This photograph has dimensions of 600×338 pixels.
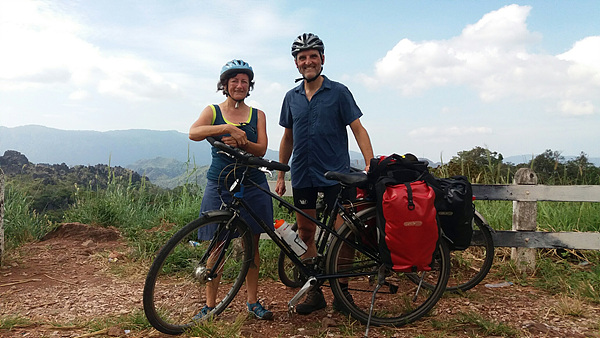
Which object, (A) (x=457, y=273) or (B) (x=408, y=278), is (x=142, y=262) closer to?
(B) (x=408, y=278)

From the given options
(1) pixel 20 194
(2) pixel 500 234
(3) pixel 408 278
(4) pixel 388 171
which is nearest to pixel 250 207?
(4) pixel 388 171

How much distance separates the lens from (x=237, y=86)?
3400mm

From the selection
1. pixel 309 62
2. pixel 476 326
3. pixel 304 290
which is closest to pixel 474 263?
pixel 476 326

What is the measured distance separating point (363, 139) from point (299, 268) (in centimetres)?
123

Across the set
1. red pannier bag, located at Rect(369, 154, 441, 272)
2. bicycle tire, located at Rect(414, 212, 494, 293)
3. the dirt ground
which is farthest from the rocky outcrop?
bicycle tire, located at Rect(414, 212, 494, 293)

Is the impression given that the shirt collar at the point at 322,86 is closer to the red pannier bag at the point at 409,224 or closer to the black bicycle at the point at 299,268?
the black bicycle at the point at 299,268

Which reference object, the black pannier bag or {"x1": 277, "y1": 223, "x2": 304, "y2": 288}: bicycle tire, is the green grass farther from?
{"x1": 277, "y1": 223, "x2": 304, "y2": 288}: bicycle tire

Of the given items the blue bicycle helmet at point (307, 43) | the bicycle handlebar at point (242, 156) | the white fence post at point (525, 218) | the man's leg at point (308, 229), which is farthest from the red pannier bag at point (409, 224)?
the white fence post at point (525, 218)

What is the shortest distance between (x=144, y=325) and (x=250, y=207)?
1226 millimetres

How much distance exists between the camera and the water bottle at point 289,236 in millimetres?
3580

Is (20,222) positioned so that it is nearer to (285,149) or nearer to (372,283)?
(285,149)

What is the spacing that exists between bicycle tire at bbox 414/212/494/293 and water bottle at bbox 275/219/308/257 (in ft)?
6.19

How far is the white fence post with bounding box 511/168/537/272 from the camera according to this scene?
5.07 meters

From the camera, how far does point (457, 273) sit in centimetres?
496
